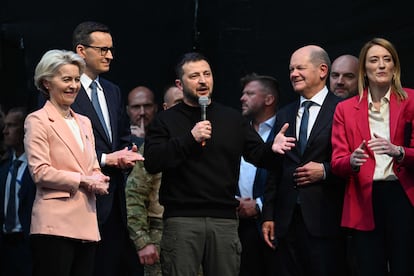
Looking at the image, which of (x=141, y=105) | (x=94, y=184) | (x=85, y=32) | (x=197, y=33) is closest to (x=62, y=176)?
(x=94, y=184)

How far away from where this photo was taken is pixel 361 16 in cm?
687

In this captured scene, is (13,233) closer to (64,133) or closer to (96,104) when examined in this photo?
(96,104)

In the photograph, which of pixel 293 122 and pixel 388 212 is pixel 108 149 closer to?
pixel 293 122

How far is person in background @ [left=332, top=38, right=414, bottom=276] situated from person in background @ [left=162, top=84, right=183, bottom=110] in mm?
1520

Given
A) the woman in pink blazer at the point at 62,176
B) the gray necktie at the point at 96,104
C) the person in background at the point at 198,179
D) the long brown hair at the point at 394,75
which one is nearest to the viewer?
the woman in pink blazer at the point at 62,176

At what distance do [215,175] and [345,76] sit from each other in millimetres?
1721

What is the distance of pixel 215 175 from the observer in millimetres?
5344

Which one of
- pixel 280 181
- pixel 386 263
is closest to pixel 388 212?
pixel 386 263

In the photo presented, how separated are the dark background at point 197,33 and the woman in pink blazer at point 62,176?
2152 mm

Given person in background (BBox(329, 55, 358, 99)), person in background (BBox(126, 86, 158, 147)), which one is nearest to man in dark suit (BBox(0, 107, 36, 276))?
person in background (BBox(126, 86, 158, 147))

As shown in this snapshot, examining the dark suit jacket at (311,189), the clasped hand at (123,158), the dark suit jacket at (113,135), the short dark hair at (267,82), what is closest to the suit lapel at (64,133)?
the clasped hand at (123,158)

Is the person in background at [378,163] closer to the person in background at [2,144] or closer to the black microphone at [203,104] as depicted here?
the black microphone at [203,104]

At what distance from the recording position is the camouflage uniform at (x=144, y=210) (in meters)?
6.14

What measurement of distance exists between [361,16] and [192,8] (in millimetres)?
1450
